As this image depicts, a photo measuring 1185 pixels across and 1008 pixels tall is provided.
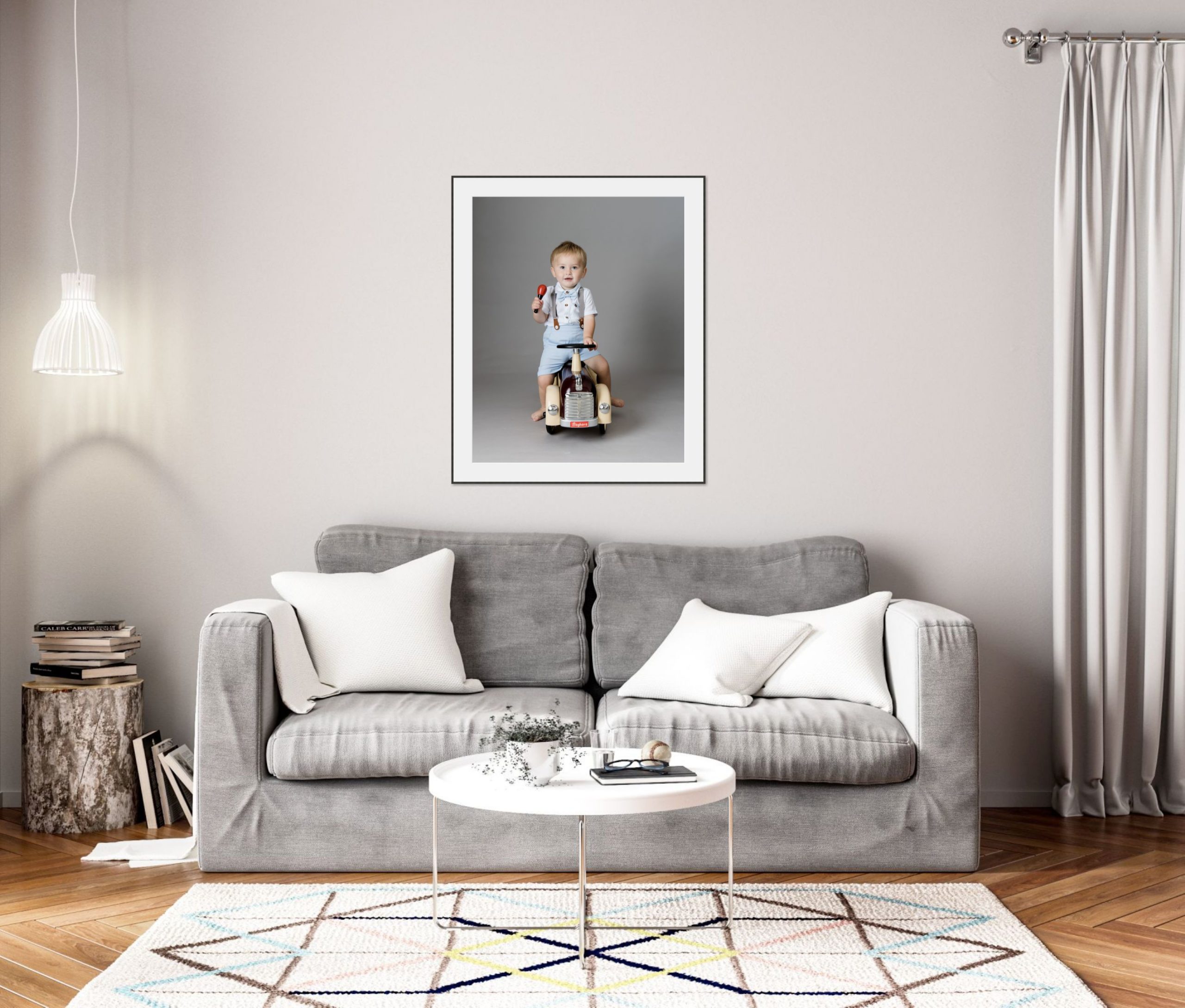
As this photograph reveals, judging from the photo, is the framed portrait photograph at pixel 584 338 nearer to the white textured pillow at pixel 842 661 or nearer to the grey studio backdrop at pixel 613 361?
the grey studio backdrop at pixel 613 361

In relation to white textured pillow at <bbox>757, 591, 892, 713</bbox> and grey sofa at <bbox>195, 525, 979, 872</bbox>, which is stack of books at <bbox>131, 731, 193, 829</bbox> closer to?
grey sofa at <bbox>195, 525, 979, 872</bbox>

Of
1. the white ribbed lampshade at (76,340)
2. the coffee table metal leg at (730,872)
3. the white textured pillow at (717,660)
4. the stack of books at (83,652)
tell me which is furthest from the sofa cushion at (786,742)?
the white ribbed lampshade at (76,340)

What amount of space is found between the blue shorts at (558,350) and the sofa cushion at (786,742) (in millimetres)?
A: 1368

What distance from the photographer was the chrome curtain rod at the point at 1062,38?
11.9ft

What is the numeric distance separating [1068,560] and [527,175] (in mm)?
2230

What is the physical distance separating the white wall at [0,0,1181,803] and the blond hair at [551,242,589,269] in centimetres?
27

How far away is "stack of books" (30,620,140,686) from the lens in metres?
3.39

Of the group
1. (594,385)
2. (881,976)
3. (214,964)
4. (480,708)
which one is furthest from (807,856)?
(594,385)

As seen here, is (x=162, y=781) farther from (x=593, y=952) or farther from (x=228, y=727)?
(x=593, y=952)

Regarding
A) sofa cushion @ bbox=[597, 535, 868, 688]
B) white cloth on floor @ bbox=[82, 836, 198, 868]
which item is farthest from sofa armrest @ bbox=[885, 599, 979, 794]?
white cloth on floor @ bbox=[82, 836, 198, 868]

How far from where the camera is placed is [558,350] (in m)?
3.75

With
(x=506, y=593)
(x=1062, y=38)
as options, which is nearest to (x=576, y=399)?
(x=506, y=593)

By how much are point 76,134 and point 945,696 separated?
3.36 metres

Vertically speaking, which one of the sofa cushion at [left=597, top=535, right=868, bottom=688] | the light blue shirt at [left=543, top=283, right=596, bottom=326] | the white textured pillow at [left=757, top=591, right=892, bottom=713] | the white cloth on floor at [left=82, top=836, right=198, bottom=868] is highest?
the light blue shirt at [left=543, top=283, right=596, bottom=326]
